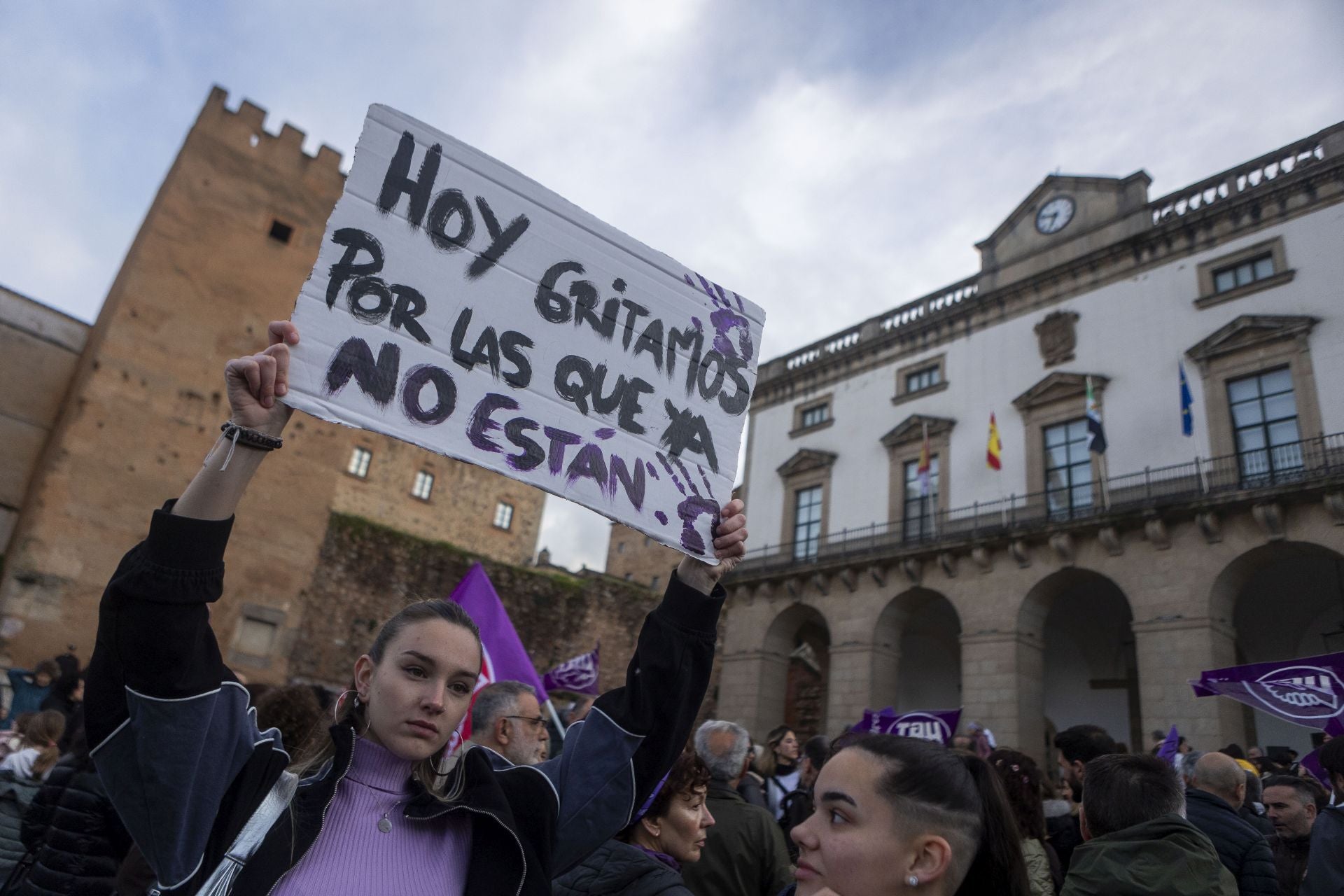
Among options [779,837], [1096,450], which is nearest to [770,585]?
[1096,450]

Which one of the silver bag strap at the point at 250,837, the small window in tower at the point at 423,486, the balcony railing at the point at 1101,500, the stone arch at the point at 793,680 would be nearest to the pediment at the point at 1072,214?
the balcony railing at the point at 1101,500

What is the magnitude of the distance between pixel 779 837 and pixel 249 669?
15453 millimetres

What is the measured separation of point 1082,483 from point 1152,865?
17184 mm

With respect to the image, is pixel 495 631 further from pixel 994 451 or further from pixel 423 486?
pixel 423 486

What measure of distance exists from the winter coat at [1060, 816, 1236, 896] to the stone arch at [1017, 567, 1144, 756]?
51.0 feet

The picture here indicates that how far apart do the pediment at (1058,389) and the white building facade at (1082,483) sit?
0.16 feet

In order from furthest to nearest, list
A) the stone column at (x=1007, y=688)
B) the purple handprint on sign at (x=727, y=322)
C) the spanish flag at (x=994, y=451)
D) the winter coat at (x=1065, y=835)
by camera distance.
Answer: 1. the spanish flag at (x=994, y=451)
2. the stone column at (x=1007, y=688)
3. the winter coat at (x=1065, y=835)
4. the purple handprint on sign at (x=727, y=322)

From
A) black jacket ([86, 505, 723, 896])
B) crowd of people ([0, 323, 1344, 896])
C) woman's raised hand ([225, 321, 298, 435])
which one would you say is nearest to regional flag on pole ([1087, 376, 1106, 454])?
crowd of people ([0, 323, 1344, 896])

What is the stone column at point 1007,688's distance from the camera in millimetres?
17109

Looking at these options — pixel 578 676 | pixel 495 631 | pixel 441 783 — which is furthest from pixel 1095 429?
pixel 441 783

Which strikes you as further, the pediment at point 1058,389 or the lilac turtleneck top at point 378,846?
the pediment at point 1058,389

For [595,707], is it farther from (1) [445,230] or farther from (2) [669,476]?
(1) [445,230]

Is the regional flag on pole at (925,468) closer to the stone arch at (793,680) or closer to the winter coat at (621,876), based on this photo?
the stone arch at (793,680)

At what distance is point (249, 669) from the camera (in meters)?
16.6
